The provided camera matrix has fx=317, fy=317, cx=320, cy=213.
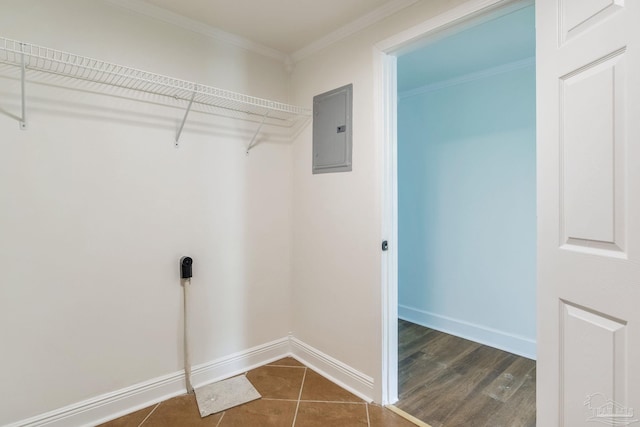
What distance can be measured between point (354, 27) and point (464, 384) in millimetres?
2333

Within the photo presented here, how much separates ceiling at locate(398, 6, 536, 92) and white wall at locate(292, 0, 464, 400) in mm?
393

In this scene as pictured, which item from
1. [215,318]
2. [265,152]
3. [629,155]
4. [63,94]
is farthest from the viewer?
[265,152]

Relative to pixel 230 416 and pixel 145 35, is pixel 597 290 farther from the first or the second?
pixel 145 35

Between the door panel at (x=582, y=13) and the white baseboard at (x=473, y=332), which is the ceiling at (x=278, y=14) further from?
the white baseboard at (x=473, y=332)

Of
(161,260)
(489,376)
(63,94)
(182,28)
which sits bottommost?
(489,376)

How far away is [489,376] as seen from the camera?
2.15 meters

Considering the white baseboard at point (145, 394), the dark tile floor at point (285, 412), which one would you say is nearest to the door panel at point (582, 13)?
the dark tile floor at point (285, 412)

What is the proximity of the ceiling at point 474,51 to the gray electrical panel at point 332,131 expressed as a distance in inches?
20.7

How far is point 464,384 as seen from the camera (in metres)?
2.05

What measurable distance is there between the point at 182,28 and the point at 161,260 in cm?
137

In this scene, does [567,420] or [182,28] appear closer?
[567,420]

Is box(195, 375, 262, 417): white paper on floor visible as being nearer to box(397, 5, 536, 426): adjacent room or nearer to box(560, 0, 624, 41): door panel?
box(397, 5, 536, 426): adjacent room

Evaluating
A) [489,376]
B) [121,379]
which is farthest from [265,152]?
[489,376]

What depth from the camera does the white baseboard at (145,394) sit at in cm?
154
